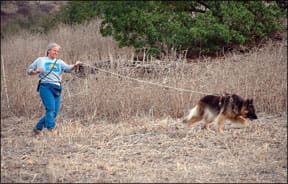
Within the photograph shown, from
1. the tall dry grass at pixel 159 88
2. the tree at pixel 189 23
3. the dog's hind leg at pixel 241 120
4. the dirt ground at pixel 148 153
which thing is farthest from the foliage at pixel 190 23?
the dog's hind leg at pixel 241 120

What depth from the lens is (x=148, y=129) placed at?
9562 mm

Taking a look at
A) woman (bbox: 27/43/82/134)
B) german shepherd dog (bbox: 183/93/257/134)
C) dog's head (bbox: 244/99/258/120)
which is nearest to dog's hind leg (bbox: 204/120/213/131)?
german shepherd dog (bbox: 183/93/257/134)

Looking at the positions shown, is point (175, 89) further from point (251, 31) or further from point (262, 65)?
point (251, 31)

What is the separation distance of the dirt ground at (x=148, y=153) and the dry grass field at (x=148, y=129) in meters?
0.01

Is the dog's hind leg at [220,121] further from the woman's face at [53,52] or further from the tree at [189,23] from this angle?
the tree at [189,23]

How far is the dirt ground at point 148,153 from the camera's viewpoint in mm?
6828

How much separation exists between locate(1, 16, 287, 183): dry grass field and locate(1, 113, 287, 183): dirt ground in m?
0.01

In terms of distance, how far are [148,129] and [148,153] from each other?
1.64 meters

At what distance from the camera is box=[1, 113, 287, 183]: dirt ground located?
6.83 meters

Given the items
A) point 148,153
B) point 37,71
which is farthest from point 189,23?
point 148,153

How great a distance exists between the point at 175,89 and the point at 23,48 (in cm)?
922

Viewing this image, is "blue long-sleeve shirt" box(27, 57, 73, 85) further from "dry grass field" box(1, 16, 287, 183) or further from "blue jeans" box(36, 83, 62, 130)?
"dry grass field" box(1, 16, 287, 183)

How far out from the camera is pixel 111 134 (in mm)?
9375

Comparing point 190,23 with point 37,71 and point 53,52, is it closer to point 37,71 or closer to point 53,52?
point 53,52
